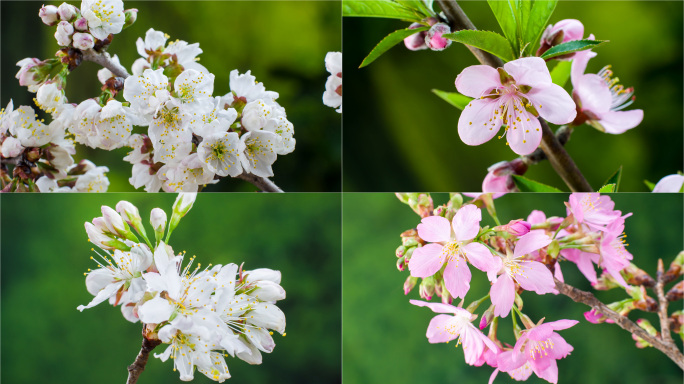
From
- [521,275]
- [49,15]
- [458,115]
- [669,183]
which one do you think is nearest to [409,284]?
[521,275]

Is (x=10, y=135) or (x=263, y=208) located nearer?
(x=10, y=135)

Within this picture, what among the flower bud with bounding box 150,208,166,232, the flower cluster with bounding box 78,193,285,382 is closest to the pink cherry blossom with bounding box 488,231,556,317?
the flower cluster with bounding box 78,193,285,382

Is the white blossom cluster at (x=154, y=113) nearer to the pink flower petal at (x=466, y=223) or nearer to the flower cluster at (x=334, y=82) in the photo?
the flower cluster at (x=334, y=82)

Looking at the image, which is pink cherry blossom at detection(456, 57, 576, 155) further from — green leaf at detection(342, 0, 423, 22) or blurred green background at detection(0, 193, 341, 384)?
blurred green background at detection(0, 193, 341, 384)

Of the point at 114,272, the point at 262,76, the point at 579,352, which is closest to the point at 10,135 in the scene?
the point at 114,272

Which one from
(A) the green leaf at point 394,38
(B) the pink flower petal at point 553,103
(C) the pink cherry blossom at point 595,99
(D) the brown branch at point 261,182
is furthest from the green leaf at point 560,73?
(D) the brown branch at point 261,182

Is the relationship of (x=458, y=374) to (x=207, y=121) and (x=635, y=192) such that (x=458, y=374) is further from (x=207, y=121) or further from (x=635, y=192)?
(x=207, y=121)
